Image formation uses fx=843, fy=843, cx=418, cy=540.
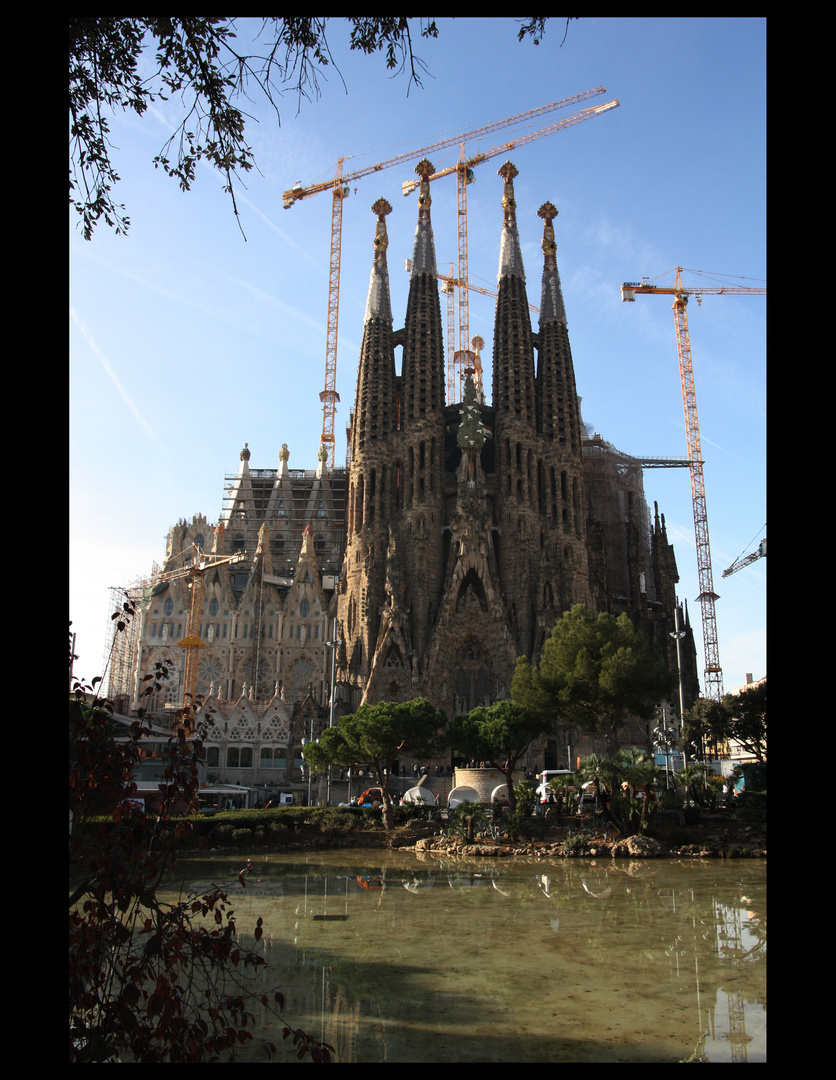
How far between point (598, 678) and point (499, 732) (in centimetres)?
413

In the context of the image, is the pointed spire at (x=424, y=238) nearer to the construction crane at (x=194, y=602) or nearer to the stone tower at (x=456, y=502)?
the stone tower at (x=456, y=502)

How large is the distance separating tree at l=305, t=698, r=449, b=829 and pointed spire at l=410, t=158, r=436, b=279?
36.8 m

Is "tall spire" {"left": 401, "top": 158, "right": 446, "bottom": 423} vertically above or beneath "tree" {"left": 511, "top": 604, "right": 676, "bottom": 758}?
above

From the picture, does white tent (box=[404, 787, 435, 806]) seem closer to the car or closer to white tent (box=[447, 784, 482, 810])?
white tent (box=[447, 784, 482, 810])

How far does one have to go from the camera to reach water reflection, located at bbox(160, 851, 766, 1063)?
23.8ft

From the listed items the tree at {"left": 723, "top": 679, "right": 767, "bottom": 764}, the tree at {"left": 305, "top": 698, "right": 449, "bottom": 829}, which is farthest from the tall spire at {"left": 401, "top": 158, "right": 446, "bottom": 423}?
the tree at {"left": 723, "top": 679, "right": 767, "bottom": 764}

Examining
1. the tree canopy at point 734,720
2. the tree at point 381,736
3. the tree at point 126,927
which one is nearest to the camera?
the tree at point 126,927

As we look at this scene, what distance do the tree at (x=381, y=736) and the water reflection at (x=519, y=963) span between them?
11.4 m

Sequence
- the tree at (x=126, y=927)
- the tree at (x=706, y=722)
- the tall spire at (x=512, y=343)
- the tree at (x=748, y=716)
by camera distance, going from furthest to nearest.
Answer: the tall spire at (x=512, y=343)
the tree at (x=706, y=722)
the tree at (x=748, y=716)
the tree at (x=126, y=927)

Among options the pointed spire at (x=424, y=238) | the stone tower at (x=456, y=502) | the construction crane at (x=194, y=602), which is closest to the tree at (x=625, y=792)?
the stone tower at (x=456, y=502)

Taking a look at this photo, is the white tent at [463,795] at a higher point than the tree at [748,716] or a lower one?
lower

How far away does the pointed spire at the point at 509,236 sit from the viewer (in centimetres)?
5912
